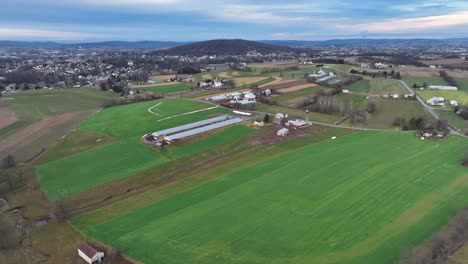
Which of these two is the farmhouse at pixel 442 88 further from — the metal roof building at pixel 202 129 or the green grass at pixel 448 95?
the metal roof building at pixel 202 129

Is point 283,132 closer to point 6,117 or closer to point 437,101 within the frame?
point 437,101

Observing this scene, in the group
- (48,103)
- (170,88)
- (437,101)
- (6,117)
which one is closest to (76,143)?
(6,117)

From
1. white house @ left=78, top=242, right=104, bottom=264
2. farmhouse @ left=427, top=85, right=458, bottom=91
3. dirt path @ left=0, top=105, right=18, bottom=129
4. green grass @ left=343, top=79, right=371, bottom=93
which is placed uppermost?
farmhouse @ left=427, top=85, right=458, bottom=91

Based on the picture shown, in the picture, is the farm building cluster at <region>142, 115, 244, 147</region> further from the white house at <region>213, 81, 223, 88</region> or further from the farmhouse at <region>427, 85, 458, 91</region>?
the farmhouse at <region>427, 85, 458, 91</region>

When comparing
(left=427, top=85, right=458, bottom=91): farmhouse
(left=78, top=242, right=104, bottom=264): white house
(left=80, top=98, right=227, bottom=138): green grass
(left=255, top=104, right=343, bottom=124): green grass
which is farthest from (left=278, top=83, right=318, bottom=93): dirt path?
(left=78, top=242, right=104, bottom=264): white house

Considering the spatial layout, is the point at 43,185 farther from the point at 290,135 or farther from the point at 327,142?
the point at 327,142

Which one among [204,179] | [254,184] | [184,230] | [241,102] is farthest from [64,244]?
[241,102]
